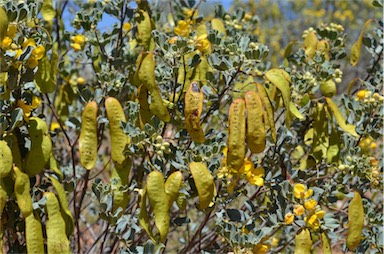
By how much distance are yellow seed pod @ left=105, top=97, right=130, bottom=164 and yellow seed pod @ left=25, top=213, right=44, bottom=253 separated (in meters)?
0.25

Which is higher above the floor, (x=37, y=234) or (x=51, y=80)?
(x=51, y=80)

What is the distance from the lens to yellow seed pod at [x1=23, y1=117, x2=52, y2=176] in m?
1.38

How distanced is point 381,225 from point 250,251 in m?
0.57

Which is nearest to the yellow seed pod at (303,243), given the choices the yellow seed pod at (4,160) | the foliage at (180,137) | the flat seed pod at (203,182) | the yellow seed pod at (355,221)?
the foliage at (180,137)

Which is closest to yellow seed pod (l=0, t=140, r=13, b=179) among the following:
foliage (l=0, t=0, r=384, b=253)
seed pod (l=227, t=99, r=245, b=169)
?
foliage (l=0, t=0, r=384, b=253)

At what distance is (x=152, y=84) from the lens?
1.35 meters

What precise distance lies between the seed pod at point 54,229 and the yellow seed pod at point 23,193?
0.05 meters

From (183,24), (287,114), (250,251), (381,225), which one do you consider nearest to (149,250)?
(250,251)

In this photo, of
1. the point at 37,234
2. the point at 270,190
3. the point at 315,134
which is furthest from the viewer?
the point at 315,134

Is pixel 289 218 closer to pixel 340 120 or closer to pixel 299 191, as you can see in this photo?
pixel 299 191

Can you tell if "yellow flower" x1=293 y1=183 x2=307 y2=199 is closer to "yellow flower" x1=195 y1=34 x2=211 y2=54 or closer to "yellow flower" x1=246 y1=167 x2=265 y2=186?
"yellow flower" x1=246 y1=167 x2=265 y2=186

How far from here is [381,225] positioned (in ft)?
5.72

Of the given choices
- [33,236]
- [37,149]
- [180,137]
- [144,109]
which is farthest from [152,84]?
[33,236]

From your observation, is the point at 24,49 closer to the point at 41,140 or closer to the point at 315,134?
the point at 41,140
